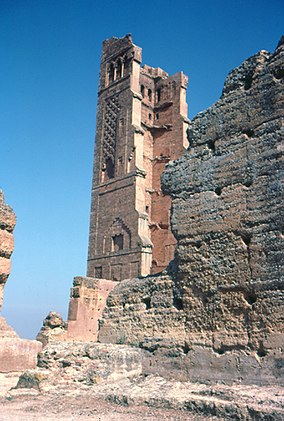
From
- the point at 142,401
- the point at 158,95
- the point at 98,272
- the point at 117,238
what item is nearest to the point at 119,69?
the point at 158,95

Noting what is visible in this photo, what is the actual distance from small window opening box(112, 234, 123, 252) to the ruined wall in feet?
44.4

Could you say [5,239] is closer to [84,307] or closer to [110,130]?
[84,307]

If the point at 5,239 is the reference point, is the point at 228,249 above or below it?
below

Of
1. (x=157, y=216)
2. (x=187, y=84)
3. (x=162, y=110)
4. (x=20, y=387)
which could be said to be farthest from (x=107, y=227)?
(x=20, y=387)

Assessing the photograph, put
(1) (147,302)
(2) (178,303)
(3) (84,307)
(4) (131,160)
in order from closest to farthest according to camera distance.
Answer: (2) (178,303) < (1) (147,302) < (3) (84,307) < (4) (131,160)

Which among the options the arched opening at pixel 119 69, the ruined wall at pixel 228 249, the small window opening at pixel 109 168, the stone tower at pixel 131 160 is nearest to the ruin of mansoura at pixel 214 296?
the ruined wall at pixel 228 249

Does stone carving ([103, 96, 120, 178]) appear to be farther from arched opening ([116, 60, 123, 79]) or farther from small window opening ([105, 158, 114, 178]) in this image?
arched opening ([116, 60, 123, 79])

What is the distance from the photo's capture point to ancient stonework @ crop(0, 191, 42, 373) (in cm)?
878

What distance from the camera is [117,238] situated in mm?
20891

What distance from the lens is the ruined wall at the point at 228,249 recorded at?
17.5ft

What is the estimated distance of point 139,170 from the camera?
20.8 metres

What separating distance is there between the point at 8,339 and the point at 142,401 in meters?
4.87

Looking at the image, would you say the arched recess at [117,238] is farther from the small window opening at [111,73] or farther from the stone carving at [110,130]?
the small window opening at [111,73]

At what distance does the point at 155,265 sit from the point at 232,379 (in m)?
17.0
